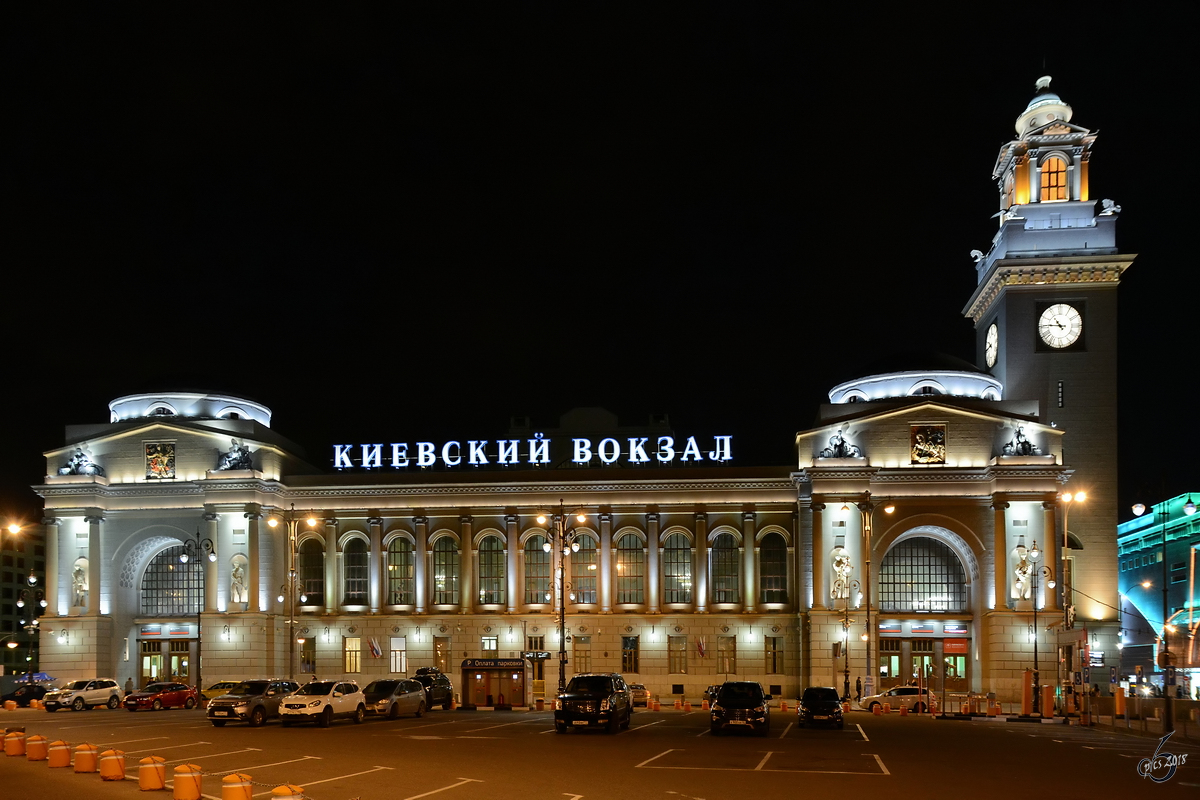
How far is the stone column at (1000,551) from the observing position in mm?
72000

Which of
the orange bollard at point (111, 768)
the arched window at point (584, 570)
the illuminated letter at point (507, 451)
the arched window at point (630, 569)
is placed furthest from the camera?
the illuminated letter at point (507, 451)

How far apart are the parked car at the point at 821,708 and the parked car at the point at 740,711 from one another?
4686 millimetres

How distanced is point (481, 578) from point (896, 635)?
28307mm

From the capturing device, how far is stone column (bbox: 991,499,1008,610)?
72000mm

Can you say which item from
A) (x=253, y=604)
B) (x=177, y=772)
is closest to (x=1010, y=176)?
(x=253, y=604)

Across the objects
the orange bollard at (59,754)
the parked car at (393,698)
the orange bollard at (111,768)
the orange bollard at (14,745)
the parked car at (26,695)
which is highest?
the orange bollard at (111,768)

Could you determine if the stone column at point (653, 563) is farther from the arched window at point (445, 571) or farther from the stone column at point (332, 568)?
the stone column at point (332, 568)

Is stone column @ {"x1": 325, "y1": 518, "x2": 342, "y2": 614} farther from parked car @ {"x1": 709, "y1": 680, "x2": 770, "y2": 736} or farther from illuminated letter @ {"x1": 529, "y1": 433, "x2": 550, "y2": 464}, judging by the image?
parked car @ {"x1": 709, "y1": 680, "x2": 770, "y2": 736}

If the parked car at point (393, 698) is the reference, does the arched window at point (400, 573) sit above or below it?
above

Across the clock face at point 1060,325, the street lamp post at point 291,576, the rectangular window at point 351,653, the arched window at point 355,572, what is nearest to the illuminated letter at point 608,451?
the arched window at point 355,572

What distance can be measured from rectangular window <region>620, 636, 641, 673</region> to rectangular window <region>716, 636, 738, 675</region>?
17.6ft

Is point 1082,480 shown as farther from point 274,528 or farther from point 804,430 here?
point 274,528

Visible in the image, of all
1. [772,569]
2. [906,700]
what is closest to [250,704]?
[906,700]

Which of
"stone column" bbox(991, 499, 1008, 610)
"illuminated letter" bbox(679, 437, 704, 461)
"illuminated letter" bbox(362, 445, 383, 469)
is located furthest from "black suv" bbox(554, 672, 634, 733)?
"illuminated letter" bbox(362, 445, 383, 469)
